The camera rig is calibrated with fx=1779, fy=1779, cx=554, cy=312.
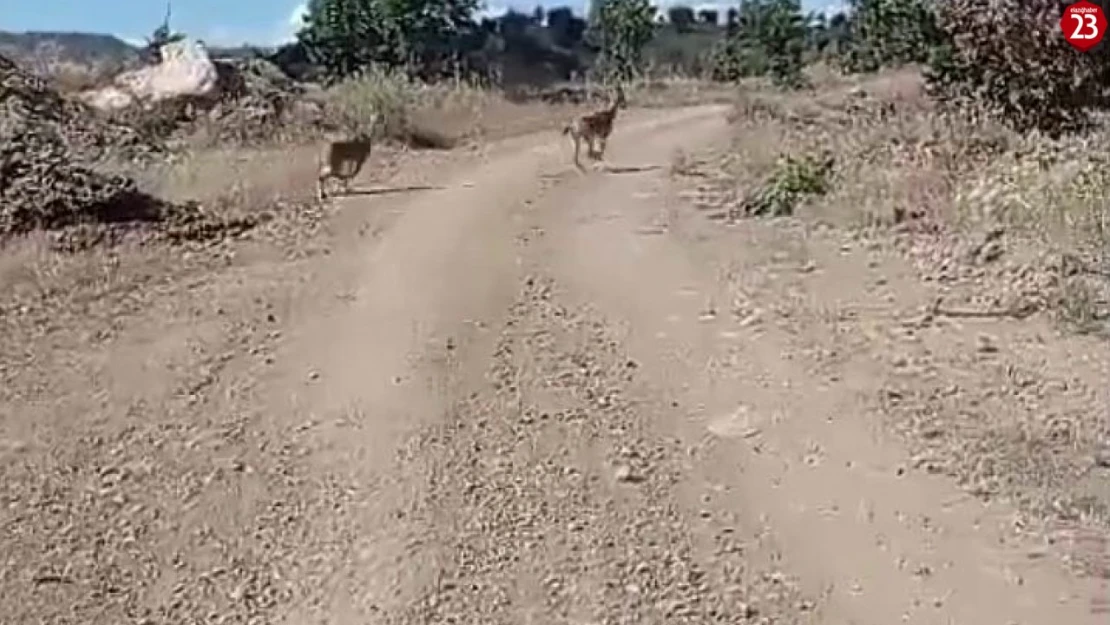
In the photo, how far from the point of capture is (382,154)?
1991 centimetres

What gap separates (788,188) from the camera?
13258 millimetres

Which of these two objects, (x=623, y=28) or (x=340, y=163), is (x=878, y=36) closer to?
(x=623, y=28)

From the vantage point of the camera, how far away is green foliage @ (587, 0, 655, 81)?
193ft

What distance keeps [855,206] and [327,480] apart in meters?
6.77

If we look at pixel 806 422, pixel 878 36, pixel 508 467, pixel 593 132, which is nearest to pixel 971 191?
pixel 806 422

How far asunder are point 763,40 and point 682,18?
87.7 ft

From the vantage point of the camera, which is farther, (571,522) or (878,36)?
(878,36)

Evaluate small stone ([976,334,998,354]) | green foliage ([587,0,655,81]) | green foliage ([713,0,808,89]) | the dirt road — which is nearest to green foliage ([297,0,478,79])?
green foliage ([713,0,808,89])

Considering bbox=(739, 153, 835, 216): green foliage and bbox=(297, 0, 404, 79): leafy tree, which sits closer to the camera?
bbox=(739, 153, 835, 216): green foliage

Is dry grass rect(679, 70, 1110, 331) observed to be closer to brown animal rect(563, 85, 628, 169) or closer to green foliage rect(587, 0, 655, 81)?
brown animal rect(563, 85, 628, 169)

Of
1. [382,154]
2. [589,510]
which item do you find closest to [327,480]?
[589,510]

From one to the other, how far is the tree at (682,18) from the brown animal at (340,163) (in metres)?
65.6

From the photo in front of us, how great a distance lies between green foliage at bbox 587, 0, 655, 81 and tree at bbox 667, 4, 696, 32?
19.1m

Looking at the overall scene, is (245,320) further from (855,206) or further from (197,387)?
(855,206)
